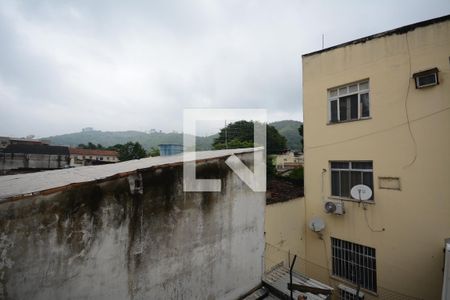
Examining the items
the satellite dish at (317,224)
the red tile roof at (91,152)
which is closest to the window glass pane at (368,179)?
the satellite dish at (317,224)

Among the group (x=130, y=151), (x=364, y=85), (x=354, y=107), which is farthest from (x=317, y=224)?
(x=130, y=151)

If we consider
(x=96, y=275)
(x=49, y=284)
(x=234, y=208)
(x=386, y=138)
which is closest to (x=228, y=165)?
(x=234, y=208)

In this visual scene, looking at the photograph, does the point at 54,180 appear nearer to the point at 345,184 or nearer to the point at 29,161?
the point at 345,184

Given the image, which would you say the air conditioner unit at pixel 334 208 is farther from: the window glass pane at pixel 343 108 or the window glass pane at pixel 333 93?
the window glass pane at pixel 333 93

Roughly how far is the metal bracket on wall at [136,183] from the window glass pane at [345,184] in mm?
6989

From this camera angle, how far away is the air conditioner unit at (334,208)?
26.0 ft

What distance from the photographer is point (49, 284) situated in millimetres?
3338

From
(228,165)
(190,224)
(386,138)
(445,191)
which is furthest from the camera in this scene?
(386,138)

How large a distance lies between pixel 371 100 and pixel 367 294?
6396 mm

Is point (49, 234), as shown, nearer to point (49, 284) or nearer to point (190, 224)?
point (49, 284)

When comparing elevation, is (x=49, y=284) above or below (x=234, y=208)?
below

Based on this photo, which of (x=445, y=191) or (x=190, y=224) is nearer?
(x=190, y=224)

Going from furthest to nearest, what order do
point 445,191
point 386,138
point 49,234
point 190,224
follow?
1. point 386,138
2. point 445,191
3. point 190,224
4. point 49,234

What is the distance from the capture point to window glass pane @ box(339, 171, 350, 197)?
26.5ft
